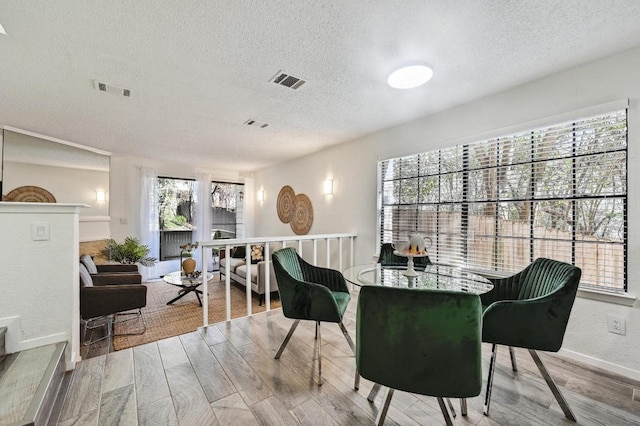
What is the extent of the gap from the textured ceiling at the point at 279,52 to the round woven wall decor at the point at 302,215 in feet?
6.65

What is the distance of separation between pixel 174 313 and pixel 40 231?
2341 mm

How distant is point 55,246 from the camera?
1931 mm

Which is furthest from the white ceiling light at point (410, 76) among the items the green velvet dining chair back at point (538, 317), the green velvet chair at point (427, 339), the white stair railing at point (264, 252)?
the white stair railing at point (264, 252)

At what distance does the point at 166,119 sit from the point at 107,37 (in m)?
1.61

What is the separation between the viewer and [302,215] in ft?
17.1

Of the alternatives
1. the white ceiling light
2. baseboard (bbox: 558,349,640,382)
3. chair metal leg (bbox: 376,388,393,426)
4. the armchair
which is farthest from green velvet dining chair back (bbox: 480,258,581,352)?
the armchair

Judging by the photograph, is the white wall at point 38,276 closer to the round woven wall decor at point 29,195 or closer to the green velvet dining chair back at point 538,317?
the green velvet dining chair back at point 538,317

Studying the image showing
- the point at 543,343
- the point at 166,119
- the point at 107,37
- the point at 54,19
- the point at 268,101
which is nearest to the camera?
the point at 543,343

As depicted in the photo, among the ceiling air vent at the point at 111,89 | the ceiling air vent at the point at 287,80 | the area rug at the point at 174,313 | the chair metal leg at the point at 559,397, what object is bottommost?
the area rug at the point at 174,313

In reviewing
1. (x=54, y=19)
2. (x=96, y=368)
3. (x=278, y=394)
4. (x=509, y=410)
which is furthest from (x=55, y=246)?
(x=509, y=410)

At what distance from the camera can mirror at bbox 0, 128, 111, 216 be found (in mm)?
3881

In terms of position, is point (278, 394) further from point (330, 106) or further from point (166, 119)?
point (166, 119)

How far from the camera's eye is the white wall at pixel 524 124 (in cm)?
191

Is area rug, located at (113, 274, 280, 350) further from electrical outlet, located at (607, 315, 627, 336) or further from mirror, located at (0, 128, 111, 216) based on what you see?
electrical outlet, located at (607, 315, 627, 336)
